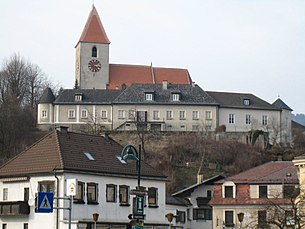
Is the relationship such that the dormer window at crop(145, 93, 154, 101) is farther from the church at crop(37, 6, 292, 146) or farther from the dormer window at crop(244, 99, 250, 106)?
the dormer window at crop(244, 99, 250, 106)

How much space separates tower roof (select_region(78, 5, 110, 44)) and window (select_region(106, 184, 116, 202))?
303ft

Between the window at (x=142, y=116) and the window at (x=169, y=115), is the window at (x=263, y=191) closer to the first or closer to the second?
the window at (x=142, y=116)

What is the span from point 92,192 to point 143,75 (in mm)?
91678

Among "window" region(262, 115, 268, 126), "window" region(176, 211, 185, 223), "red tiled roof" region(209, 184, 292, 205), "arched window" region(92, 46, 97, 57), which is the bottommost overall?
"window" region(176, 211, 185, 223)

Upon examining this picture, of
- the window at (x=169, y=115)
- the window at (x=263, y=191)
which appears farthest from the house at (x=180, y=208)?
the window at (x=169, y=115)

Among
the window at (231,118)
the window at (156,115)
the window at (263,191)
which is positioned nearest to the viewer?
the window at (263,191)

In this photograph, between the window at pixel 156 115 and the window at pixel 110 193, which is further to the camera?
the window at pixel 156 115

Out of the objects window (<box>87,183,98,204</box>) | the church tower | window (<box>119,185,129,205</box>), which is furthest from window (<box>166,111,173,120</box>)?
window (<box>87,183,98,204</box>)

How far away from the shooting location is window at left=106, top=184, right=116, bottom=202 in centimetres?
5525

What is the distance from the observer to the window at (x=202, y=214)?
7819cm

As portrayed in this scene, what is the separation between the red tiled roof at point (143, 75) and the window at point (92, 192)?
8764 centimetres

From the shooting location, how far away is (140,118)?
122750mm


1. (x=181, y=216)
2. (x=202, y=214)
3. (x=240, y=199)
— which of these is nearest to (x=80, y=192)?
(x=240, y=199)

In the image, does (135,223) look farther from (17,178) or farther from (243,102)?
(243,102)
